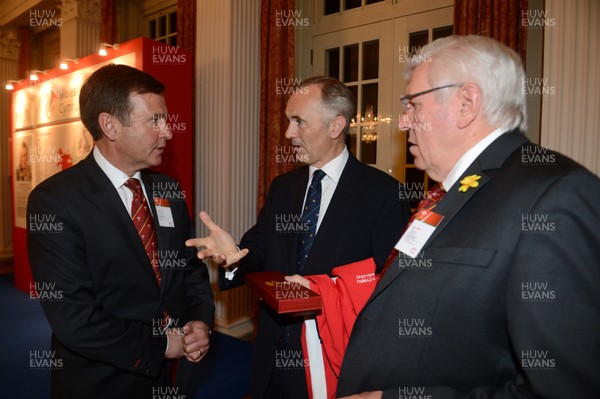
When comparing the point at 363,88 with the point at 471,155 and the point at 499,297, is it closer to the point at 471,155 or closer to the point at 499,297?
the point at 471,155

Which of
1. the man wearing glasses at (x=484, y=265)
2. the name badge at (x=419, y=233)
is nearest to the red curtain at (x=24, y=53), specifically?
the man wearing glasses at (x=484, y=265)

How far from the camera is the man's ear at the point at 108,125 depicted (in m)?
1.71

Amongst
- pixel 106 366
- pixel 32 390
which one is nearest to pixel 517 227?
pixel 106 366

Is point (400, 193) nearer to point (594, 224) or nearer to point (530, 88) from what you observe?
point (594, 224)

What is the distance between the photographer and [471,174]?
3.31ft

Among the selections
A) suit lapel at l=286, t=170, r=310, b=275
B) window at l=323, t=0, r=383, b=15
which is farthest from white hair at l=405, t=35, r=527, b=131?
window at l=323, t=0, r=383, b=15

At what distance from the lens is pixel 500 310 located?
2.84ft

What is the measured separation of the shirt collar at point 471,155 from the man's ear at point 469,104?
67mm

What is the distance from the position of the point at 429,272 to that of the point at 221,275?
46.2 inches

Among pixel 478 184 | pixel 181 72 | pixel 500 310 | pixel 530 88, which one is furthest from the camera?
pixel 181 72

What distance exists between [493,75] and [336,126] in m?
1.02

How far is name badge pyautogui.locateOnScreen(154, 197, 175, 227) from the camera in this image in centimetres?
180

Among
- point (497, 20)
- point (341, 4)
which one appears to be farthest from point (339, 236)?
point (341, 4)

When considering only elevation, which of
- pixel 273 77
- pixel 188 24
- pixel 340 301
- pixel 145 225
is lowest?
pixel 340 301
